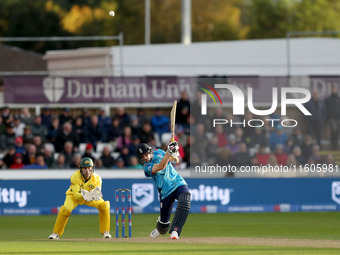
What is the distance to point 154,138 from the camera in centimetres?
2506

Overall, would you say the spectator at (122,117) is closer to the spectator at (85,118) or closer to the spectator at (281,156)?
A: the spectator at (85,118)

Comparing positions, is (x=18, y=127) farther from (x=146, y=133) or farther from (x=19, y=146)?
(x=146, y=133)

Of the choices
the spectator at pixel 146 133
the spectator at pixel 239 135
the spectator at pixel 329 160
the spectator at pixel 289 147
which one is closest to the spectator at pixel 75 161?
the spectator at pixel 146 133

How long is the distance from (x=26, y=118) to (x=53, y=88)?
1.22 m

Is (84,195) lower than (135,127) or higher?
lower

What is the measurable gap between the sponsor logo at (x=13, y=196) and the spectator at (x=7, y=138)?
315cm

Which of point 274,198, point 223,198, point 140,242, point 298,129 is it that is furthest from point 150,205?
point 140,242

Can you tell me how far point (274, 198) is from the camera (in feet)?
74.2

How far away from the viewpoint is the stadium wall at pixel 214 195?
72.0 feet

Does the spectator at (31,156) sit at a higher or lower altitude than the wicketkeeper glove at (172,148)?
lower

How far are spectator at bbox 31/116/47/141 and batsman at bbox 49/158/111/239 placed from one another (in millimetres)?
9728

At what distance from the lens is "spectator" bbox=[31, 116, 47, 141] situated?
82.1 feet

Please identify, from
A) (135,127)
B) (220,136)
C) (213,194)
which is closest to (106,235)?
(213,194)

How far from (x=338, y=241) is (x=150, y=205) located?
8.14 metres
